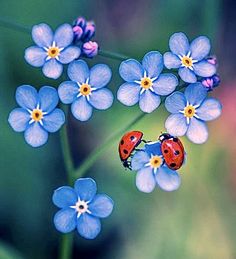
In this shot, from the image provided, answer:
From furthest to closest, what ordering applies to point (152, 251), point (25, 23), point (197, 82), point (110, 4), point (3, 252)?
point (110, 4), point (25, 23), point (152, 251), point (3, 252), point (197, 82)

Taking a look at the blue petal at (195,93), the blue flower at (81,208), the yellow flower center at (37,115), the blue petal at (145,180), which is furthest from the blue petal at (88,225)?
the blue petal at (195,93)

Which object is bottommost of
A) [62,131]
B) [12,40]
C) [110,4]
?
[62,131]

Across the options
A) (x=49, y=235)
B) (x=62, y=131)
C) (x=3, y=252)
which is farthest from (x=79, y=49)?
(x=49, y=235)

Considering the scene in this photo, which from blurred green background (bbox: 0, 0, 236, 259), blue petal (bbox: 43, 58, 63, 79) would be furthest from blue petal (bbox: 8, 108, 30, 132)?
blurred green background (bbox: 0, 0, 236, 259)

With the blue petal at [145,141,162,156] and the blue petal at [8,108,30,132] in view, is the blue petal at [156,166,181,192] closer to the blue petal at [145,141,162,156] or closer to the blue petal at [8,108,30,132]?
the blue petal at [145,141,162,156]

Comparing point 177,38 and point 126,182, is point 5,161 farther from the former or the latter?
point 177,38

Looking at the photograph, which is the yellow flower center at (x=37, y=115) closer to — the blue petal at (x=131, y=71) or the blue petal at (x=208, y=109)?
the blue petal at (x=131, y=71)
